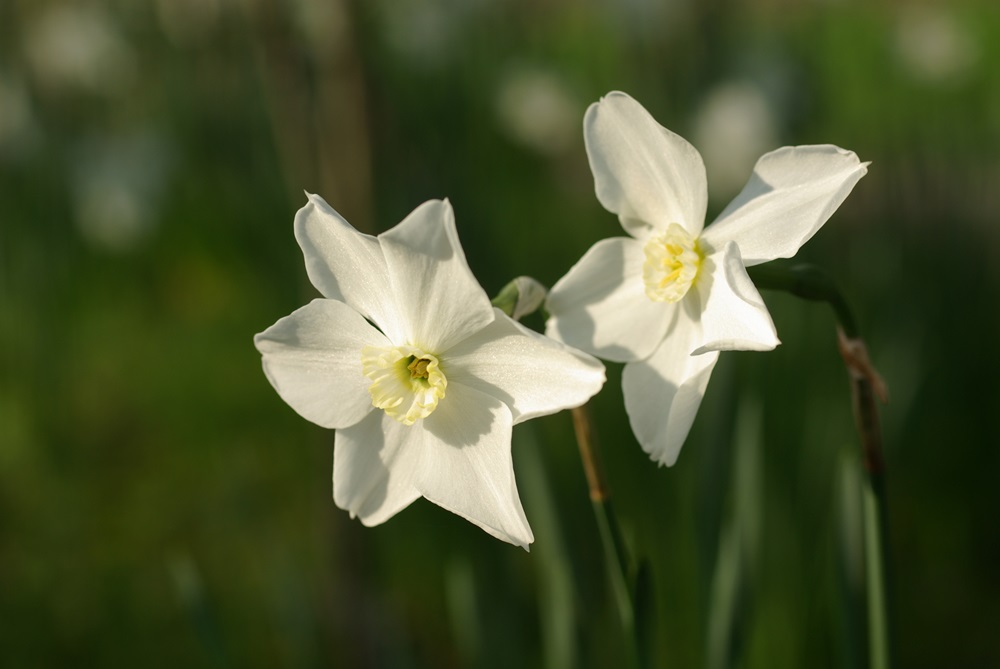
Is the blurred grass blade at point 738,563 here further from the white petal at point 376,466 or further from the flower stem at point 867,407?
the white petal at point 376,466

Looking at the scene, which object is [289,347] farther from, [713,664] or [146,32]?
[146,32]

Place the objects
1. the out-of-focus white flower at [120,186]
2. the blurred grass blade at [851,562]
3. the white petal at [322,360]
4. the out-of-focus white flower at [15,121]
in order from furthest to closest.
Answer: the out-of-focus white flower at [120,186], the out-of-focus white flower at [15,121], the blurred grass blade at [851,562], the white petal at [322,360]

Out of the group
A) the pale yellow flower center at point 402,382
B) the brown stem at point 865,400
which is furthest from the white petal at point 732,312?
the pale yellow flower center at point 402,382

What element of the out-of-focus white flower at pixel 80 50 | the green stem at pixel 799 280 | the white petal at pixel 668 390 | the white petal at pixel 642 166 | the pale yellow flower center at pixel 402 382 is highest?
the out-of-focus white flower at pixel 80 50

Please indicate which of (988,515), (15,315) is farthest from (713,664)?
(15,315)

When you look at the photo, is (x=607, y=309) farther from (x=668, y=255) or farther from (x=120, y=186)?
(x=120, y=186)

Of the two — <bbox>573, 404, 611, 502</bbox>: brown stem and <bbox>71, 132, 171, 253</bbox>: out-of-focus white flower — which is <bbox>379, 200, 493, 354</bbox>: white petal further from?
<bbox>71, 132, 171, 253</bbox>: out-of-focus white flower
